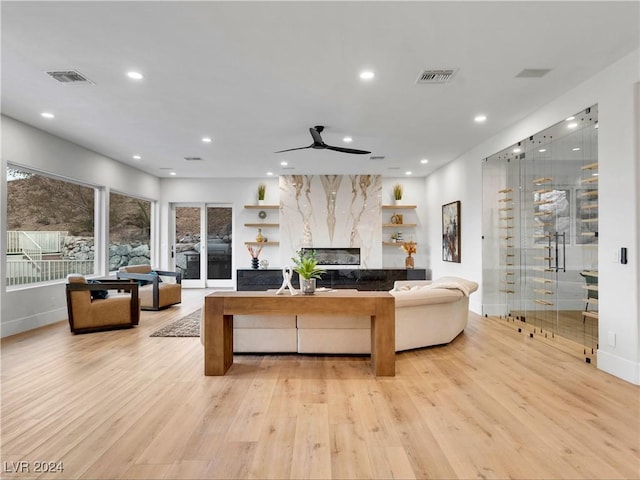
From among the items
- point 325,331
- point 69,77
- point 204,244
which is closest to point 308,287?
point 325,331

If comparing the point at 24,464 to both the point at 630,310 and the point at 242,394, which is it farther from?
the point at 630,310

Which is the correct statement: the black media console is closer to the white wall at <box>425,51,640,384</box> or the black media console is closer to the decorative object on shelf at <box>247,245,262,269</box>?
the decorative object on shelf at <box>247,245,262,269</box>

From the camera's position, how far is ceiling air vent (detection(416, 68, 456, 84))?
3.57 meters

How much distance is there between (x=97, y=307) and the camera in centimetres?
512

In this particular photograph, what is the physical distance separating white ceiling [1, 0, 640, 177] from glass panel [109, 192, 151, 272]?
2.16m

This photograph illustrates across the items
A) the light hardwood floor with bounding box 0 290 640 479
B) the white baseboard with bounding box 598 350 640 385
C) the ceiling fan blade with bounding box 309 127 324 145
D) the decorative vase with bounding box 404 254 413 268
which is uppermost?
the ceiling fan blade with bounding box 309 127 324 145

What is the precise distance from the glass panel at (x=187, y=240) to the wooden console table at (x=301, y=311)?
21.4 feet

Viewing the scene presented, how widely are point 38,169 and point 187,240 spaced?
4.46m

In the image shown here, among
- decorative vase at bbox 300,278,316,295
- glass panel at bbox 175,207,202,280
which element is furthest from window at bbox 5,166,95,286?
decorative vase at bbox 300,278,316,295

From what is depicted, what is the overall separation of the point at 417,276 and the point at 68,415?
290 inches

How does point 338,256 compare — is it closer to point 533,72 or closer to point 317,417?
point 533,72

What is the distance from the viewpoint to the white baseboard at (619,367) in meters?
3.22

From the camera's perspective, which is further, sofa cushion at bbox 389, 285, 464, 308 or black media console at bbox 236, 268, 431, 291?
black media console at bbox 236, 268, 431, 291

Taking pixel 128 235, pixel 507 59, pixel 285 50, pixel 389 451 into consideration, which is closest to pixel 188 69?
pixel 285 50
